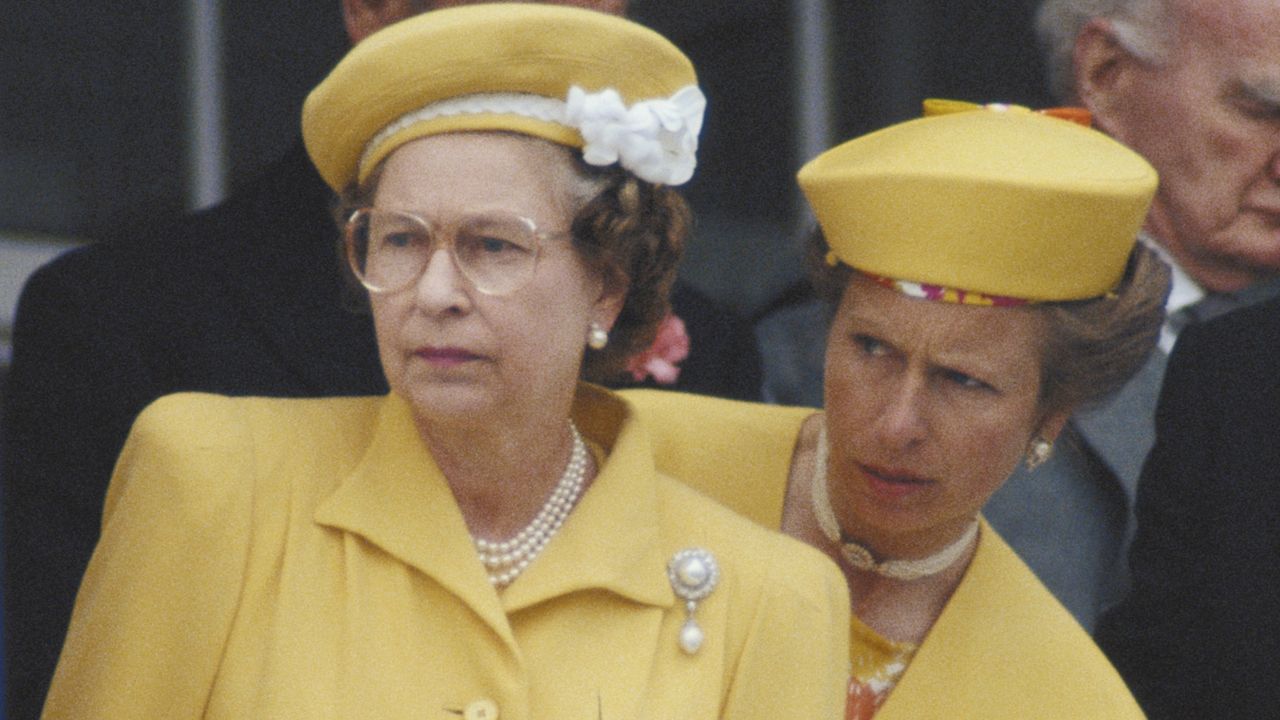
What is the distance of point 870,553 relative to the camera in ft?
10.6

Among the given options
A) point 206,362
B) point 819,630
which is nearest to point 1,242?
point 206,362

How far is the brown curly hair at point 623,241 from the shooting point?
2656 mm

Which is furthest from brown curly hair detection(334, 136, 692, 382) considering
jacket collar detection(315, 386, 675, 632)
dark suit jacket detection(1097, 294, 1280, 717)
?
dark suit jacket detection(1097, 294, 1280, 717)

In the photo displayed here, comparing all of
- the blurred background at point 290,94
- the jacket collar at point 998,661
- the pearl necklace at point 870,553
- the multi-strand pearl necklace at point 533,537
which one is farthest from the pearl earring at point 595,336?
the blurred background at point 290,94

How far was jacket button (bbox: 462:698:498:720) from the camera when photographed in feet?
8.23

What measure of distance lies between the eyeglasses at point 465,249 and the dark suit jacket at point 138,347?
52 centimetres

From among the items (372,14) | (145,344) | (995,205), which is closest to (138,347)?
(145,344)

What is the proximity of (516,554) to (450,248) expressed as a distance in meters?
0.43

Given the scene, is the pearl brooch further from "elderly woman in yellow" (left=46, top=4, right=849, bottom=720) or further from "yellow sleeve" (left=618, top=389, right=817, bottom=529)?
"yellow sleeve" (left=618, top=389, right=817, bottom=529)

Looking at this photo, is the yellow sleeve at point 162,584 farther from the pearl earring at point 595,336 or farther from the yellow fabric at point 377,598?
the pearl earring at point 595,336

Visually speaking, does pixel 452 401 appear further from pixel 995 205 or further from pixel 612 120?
pixel 995 205

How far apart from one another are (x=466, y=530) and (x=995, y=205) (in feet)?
3.16

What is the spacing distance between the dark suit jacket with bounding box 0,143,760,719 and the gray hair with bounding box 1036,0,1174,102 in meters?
1.68

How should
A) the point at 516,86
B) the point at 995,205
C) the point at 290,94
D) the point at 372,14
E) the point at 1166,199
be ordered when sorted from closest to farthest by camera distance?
the point at 516,86 → the point at 995,205 → the point at 372,14 → the point at 1166,199 → the point at 290,94
